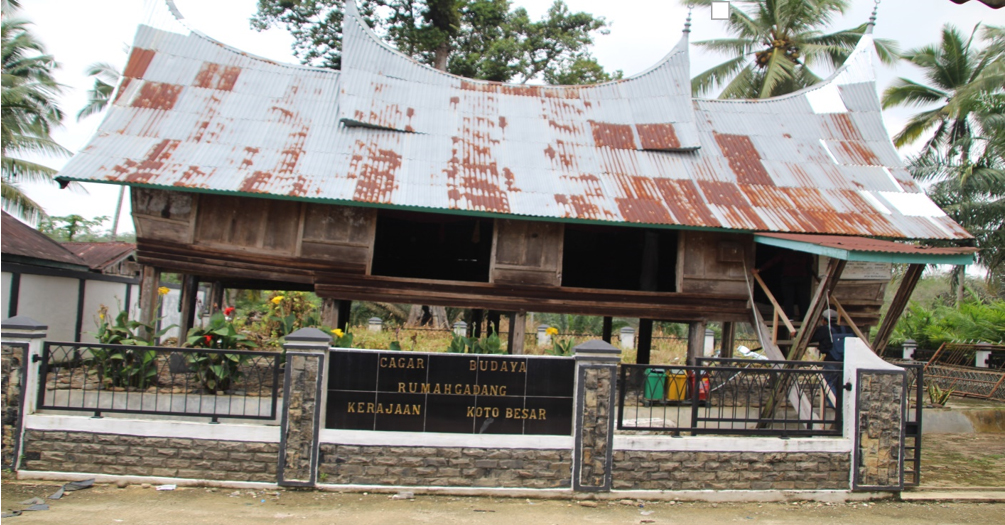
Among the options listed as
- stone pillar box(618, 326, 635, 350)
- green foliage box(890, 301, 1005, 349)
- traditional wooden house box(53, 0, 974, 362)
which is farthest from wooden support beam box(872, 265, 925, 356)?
stone pillar box(618, 326, 635, 350)

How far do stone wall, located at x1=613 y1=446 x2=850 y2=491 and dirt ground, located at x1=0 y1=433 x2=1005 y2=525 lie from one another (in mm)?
218

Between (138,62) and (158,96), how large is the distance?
1054 millimetres

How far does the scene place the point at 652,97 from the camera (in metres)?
15.0

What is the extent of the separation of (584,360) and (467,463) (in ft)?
5.55

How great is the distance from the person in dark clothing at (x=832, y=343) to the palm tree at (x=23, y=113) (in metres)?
23.6

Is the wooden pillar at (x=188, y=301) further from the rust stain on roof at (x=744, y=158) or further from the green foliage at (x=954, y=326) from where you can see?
the green foliage at (x=954, y=326)

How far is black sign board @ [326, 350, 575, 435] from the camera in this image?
8.27m

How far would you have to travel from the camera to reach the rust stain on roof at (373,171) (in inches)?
440

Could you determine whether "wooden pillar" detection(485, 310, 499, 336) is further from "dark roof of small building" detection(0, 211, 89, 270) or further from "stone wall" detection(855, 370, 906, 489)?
"stone wall" detection(855, 370, 906, 489)

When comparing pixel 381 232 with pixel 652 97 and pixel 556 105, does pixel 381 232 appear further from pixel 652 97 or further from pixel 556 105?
pixel 652 97

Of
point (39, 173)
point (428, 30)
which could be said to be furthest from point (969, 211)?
point (39, 173)

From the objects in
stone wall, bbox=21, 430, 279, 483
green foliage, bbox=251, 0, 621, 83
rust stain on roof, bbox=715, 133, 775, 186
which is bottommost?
stone wall, bbox=21, 430, 279, 483

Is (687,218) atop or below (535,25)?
below

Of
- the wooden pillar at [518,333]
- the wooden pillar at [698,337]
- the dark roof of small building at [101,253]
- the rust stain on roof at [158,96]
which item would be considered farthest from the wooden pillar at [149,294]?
the wooden pillar at [698,337]
